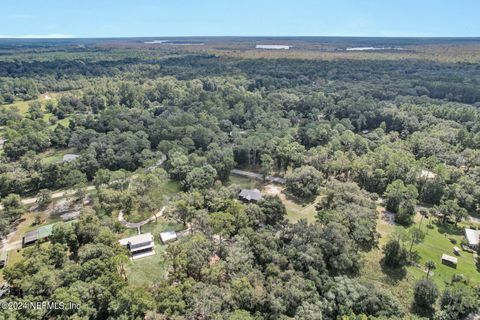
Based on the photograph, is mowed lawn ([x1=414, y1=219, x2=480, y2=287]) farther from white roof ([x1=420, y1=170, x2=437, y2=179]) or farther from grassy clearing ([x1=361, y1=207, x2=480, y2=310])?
white roof ([x1=420, y1=170, x2=437, y2=179])

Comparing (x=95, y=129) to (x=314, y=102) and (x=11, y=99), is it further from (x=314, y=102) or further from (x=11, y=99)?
(x=314, y=102)

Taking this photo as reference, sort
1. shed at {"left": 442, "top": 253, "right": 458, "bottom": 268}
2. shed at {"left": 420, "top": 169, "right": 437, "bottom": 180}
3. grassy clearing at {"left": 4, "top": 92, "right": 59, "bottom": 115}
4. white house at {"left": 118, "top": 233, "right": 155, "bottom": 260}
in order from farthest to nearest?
grassy clearing at {"left": 4, "top": 92, "right": 59, "bottom": 115}, shed at {"left": 420, "top": 169, "right": 437, "bottom": 180}, white house at {"left": 118, "top": 233, "right": 155, "bottom": 260}, shed at {"left": 442, "top": 253, "right": 458, "bottom": 268}

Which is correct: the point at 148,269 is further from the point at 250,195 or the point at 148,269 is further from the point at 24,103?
the point at 24,103

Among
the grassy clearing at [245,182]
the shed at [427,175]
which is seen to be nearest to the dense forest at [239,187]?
the shed at [427,175]

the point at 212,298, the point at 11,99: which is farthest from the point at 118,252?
the point at 11,99

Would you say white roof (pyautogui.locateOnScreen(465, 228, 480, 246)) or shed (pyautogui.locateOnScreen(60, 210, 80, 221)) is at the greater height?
white roof (pyautogui.locateOnScreen(465, 228, 480, 246))

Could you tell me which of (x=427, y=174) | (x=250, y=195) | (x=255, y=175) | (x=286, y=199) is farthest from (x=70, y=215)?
(x=427, y=174)

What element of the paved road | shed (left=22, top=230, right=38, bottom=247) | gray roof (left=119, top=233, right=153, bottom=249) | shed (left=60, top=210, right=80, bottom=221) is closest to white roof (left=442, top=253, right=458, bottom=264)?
the paved road
